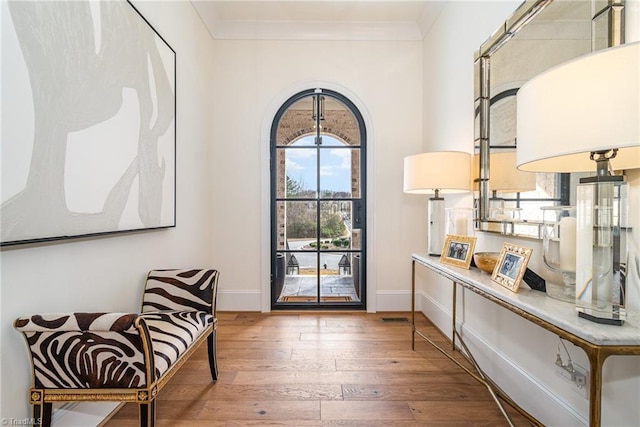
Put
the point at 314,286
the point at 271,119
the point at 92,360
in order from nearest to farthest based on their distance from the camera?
the point at 92,360
the point at 271,119
the point at 314,286

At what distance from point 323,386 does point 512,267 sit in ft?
4.17

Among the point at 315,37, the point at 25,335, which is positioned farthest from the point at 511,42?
the point at 25,335

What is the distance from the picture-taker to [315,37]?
10.8 feet

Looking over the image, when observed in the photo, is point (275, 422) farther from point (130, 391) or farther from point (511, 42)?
point (511, 42)

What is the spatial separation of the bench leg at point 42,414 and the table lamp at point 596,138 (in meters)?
1.95

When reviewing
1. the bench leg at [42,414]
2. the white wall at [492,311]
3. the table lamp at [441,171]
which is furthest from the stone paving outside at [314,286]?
the bench leg at [42,414]

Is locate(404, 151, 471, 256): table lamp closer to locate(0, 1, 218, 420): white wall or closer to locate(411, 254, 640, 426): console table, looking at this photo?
locate(411, 254, 640, 426): console table

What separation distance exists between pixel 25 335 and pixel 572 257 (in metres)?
2.02

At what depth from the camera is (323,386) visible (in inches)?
75.7

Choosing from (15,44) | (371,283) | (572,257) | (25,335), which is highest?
(15,44)

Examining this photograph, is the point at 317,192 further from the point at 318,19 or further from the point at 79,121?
the point at 79,121

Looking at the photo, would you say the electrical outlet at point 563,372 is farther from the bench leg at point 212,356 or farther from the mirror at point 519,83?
the bench leg at point 212,356

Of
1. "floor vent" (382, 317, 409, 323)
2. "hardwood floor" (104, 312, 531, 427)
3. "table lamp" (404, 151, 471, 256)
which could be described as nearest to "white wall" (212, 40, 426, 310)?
"floor vent" (382, 317, 409, 323)

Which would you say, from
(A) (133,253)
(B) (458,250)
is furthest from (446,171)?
(A) (133,253)
